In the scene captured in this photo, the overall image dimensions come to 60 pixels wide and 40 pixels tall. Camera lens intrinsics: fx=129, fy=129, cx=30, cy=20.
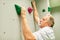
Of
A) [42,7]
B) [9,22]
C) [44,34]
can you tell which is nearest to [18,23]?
[9,22]

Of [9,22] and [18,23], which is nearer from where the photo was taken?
[9,22]

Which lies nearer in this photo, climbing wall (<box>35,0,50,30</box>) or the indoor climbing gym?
the indoor climbing gym

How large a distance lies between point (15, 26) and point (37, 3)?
60 cm

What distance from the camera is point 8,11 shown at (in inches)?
38.8

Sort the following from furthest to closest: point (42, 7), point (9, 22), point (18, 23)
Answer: point (42, 7) < point (18, 23) < point (9, 22)

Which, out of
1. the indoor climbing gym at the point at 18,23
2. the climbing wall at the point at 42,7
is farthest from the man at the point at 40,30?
the climbing wall at the point at 42,7

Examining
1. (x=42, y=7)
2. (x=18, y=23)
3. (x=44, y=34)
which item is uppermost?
(x=42, y=7)

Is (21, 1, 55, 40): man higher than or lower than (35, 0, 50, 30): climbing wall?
lower

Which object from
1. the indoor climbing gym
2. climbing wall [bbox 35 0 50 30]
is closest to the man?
the indoor climbing gym

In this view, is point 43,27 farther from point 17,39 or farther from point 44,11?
point 44,11

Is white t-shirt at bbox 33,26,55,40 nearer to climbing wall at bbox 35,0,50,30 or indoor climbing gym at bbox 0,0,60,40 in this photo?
indoor climbing gym at bbox 0,0,60,40

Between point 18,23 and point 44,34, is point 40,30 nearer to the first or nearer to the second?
point 44,34

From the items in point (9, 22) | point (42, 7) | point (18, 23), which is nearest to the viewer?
point (9, 22)

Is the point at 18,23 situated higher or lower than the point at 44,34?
higher
